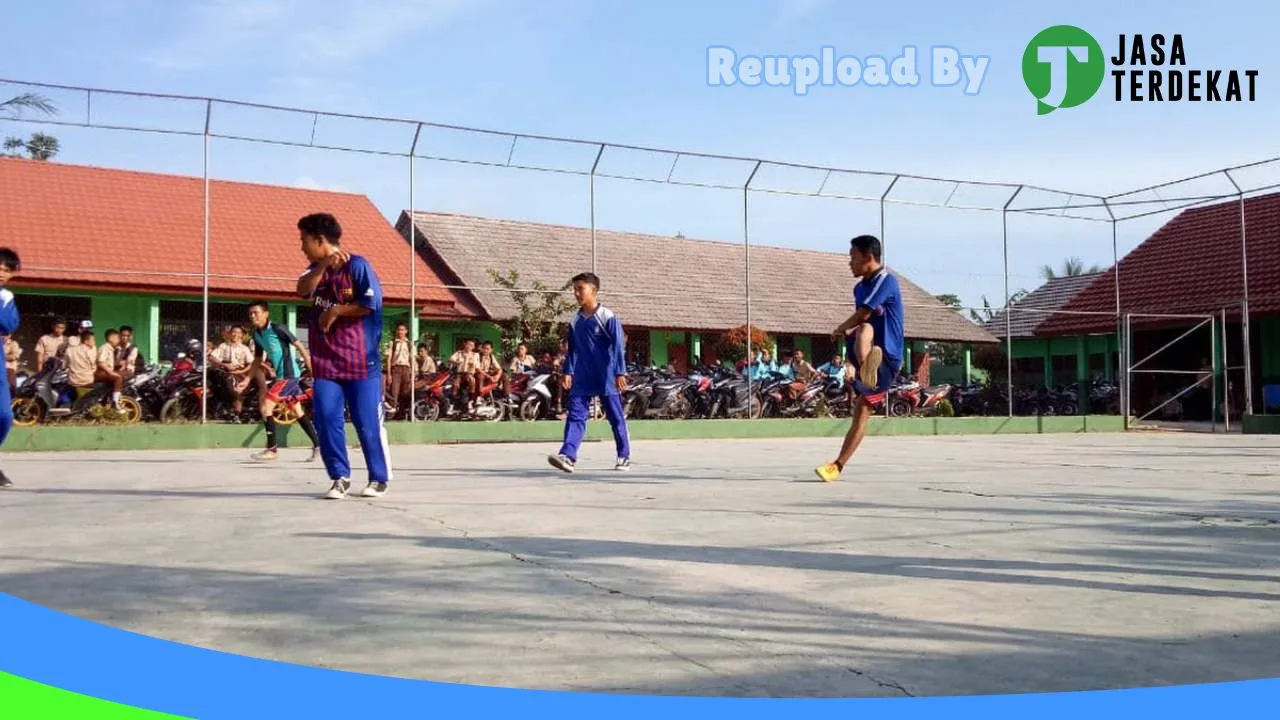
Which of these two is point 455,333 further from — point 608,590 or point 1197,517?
point 608,590

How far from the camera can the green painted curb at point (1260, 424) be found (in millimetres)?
17828

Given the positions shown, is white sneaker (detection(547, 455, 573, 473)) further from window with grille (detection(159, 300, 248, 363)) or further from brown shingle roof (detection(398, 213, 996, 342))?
brown shingle roof (detection(398, 213, 996, 342))

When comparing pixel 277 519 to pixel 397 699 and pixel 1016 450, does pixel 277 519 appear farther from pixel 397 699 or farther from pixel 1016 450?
pixel 1016 450

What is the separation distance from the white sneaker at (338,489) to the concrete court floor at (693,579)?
278mm

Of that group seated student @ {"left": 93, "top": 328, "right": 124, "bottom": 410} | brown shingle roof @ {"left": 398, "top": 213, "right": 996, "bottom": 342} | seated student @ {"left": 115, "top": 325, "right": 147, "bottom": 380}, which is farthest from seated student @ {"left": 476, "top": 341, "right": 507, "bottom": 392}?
brown shingle roof @ {"left": 398, "top": 213, "right": 996, "bottom": 342}

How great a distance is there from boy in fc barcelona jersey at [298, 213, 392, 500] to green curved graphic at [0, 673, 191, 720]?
11.4 feet

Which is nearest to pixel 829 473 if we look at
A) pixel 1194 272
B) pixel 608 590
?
pixel 608 590

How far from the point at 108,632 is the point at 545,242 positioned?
80.8ft

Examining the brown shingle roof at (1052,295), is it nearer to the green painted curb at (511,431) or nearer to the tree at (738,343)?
the tree at (738,343)

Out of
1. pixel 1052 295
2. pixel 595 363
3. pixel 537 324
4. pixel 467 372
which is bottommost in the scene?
pixel 595 363

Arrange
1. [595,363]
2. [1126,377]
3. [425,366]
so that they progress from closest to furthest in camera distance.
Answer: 1. [595,363]
2. [425,366]
3. [1126,377]

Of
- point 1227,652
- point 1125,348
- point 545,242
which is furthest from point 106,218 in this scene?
point 1227,652

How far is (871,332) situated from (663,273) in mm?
20142

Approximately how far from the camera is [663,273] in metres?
27.4
